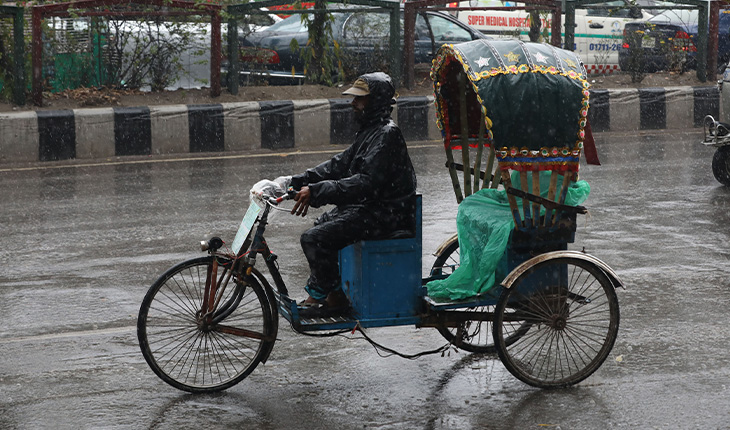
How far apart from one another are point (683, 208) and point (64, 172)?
664cm

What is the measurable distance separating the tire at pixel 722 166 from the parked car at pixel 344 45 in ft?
20.3

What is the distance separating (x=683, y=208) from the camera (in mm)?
9617

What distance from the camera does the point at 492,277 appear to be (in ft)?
17.3

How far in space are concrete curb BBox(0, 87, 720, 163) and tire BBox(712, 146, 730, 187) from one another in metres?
4.85

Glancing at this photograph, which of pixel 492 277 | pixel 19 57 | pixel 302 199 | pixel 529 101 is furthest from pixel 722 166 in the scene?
pixel 19 57

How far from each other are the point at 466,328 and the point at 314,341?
2.90 ft

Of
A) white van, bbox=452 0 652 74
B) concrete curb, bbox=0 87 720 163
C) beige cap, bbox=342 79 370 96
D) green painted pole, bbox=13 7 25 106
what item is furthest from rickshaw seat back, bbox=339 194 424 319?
white van, bbox=452 0 652 74

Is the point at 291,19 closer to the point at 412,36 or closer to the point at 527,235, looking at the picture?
the point at 412,36

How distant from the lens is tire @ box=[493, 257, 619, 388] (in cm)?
507

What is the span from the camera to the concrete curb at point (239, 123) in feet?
41.3

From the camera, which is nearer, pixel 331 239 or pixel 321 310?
pixel 331 239

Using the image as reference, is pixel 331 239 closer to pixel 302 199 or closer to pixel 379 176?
pixel 302 199

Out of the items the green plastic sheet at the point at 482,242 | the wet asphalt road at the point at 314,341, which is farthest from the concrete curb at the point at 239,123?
the green plastic sheet at the point at 482,242

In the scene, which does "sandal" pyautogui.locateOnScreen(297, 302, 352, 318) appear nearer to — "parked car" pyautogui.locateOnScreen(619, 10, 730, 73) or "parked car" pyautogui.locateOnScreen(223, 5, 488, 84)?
"parked car" pyautogui.locateOnScreen(223, 5, 488, 84)
